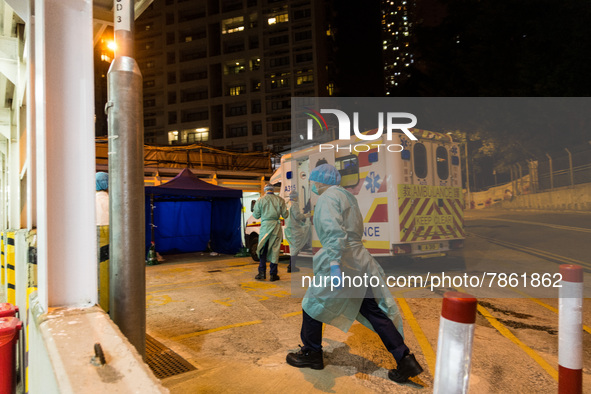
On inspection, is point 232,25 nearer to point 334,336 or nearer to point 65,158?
point 334,336

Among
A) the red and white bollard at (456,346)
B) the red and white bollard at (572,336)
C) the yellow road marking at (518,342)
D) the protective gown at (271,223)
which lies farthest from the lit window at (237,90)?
the red and white bollard at (456,346)

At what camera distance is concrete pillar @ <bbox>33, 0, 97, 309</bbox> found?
74.0 inches

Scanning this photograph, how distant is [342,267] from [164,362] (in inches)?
72.6

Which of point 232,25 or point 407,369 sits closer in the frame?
point 407,369

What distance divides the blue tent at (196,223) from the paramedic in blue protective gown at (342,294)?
8.30 metres

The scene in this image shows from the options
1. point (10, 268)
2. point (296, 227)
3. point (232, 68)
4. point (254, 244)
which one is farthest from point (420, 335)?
point (232, 68)

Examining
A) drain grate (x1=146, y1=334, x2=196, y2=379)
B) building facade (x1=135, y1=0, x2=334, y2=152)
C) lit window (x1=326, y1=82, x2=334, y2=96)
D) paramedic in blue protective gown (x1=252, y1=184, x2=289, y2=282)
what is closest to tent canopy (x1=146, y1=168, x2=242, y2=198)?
paramedic in blue protective gown (x1=252, y1=184, x2=289, y2=282)

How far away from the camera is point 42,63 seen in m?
1.91

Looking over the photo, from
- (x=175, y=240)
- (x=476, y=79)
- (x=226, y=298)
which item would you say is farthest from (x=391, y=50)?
(x=226, y=298)

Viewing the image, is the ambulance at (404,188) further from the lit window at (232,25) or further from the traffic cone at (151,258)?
the lit window at (232,25)

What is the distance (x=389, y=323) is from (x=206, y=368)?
1.63 m

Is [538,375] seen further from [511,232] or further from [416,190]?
[511,232]

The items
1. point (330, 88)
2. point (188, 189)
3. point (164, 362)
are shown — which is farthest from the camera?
point (330, 88)

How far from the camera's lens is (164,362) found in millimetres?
3434
